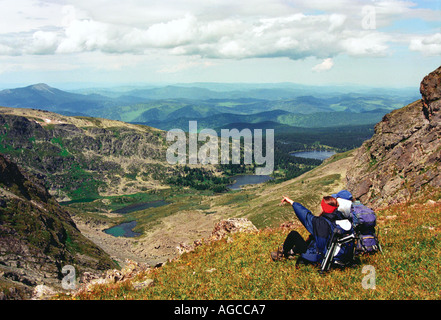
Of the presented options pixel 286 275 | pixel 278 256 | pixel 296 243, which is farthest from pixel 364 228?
pixel 286 275

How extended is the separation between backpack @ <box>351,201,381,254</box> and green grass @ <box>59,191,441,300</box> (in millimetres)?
472

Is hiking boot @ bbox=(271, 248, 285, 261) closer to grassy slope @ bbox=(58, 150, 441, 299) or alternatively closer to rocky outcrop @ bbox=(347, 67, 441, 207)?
grassy slope @ bbox=(58, 150, 441, 299)

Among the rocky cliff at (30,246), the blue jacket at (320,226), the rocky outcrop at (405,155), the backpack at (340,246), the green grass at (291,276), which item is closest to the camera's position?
the green grass at (291,276)

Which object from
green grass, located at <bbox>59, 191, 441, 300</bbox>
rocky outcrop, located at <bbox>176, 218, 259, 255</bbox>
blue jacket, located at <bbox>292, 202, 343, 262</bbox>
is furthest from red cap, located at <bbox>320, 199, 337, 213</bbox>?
rocky outcrop, located at <bbox>176, 218, 259, 255</bbox>

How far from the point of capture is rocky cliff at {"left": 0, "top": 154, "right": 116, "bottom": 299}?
7738 cm

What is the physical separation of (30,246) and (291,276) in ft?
347

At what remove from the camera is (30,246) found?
9719cm

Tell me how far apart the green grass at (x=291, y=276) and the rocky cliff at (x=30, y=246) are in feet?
178

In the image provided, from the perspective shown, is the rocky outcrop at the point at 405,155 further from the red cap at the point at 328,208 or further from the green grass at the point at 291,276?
the red cap at the point at 328,208

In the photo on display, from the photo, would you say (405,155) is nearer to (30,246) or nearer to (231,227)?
(231,227)

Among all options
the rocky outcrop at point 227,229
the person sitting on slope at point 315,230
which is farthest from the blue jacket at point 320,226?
the rocky outcrop at point 227,229

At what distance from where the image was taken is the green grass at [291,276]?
1144 cm
